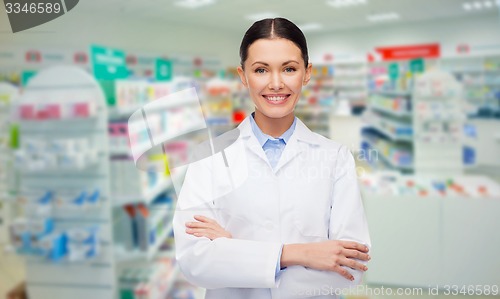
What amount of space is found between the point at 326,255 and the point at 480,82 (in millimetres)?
6935

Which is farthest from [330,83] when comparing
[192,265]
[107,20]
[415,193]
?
[192,265]

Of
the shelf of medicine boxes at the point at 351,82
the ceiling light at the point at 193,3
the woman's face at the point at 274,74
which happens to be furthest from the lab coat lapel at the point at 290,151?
the shelf of medicine boxes at the point at 351,82

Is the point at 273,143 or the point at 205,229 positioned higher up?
the point at 273,143

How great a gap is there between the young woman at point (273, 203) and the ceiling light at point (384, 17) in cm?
165

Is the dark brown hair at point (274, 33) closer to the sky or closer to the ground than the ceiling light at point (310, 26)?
closer to the ground

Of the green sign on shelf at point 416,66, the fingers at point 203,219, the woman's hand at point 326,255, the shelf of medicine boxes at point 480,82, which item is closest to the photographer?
the woman's hand at point 326,255

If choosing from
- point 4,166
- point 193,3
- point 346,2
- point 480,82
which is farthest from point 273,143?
point 480,82

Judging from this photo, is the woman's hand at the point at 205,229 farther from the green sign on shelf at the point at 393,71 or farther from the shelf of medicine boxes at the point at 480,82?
the shelf of medicine boxes at the point at 480,82

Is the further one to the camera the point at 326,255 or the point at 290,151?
the point at 290,151

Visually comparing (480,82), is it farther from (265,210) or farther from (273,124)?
(265,210)

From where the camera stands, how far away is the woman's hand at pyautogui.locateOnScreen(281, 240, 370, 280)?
3.76 feet

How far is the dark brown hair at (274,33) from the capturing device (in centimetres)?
124

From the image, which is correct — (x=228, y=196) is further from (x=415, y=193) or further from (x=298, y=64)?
(x=415, y=193)

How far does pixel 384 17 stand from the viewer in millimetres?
Result: 2789
